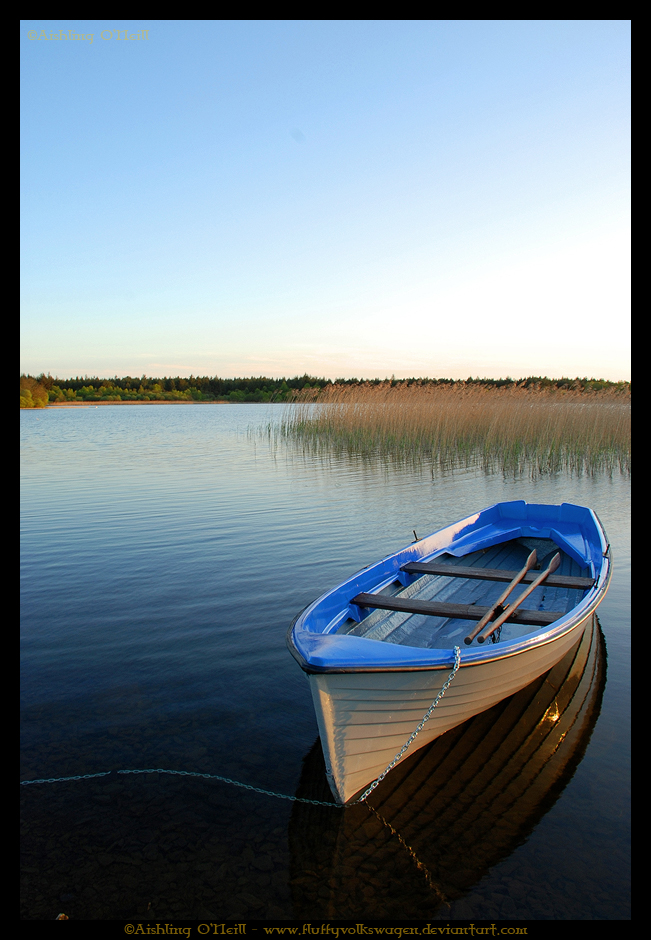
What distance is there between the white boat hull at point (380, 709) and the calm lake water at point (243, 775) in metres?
0.20

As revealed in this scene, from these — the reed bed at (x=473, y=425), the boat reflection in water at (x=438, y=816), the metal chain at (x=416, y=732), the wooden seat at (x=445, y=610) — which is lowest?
the boat reflection in water at (x=438, y=816)

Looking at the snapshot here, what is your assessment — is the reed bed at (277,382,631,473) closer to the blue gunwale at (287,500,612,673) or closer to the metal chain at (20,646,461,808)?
the blue gunwale at (287,500,612,673)

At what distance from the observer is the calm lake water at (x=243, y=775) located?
7.33ft

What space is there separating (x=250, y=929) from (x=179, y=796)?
792 mm

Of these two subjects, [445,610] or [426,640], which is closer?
[445,610]

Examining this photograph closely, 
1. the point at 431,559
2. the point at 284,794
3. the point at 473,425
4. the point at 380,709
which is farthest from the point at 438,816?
the point at 473,425

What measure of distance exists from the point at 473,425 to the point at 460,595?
10376mm

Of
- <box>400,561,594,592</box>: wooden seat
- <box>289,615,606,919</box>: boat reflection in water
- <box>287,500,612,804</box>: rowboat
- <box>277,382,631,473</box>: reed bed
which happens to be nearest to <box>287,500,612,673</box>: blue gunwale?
<box>287,500,612,804</box>: rowboat

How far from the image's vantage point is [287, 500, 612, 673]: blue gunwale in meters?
2.53

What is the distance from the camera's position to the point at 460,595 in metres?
4.69

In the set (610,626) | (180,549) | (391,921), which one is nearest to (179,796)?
(391,921)

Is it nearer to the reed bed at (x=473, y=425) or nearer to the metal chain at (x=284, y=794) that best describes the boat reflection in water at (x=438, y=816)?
the metal chain at (x=284, y=794)

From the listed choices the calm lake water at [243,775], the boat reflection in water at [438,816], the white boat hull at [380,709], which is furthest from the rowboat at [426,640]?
the calm lake water at [243,775]

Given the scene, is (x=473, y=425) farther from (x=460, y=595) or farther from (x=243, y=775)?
(x=243, y=775)
